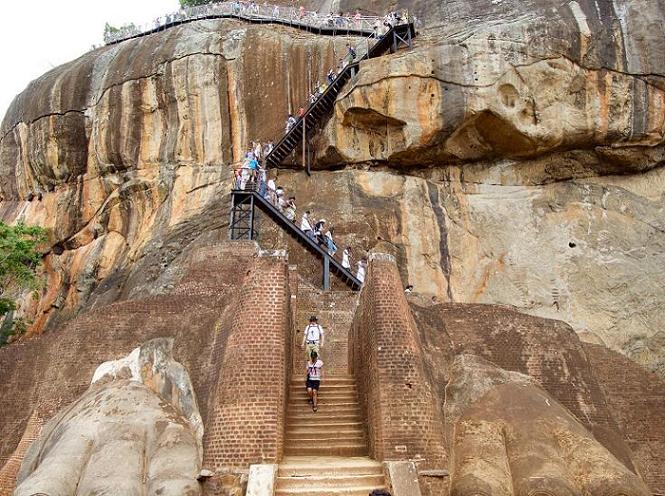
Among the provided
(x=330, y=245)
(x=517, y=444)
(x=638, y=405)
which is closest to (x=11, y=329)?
(x=330, y=245)

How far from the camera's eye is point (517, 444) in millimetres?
10805

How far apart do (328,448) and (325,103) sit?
Result: 1690 centimetres

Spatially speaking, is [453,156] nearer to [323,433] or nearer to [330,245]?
[330,245]

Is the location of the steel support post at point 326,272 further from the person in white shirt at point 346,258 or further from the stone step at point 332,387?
the stone step at point 332,387

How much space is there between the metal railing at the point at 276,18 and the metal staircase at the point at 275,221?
40.2ft

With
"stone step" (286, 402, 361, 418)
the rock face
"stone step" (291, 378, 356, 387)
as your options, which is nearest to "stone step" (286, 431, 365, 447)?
"stone step" (286, 402, 361, 418)

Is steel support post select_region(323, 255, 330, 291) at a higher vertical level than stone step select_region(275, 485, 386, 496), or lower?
higher

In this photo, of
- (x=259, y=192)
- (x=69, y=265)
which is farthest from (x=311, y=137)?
(x=69, y=265)

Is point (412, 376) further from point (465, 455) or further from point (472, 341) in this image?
point (472, 341)

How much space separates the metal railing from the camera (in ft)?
99.6

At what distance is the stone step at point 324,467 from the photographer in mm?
10148

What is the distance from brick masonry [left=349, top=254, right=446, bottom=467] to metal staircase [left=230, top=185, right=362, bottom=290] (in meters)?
7.18

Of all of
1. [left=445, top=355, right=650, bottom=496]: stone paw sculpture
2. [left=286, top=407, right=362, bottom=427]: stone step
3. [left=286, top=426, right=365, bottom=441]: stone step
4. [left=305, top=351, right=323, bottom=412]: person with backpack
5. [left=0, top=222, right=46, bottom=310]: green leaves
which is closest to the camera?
[left=445, top=355, right=650, bottom=496]: stone paw sculpture

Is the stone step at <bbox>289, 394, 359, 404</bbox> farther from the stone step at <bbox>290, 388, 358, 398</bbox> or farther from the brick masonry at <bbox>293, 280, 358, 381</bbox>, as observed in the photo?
the brick masonry at <bbox>293, 280, 358, 381</bbox>
